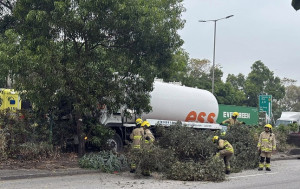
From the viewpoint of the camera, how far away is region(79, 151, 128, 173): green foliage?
12048 mm

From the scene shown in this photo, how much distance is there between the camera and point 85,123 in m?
13.5

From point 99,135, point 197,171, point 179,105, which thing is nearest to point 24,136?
point 99,135

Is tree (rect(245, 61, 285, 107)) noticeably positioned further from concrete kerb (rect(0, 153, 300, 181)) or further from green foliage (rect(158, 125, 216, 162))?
concrete kerb (rect(0, 153, 300, 181))

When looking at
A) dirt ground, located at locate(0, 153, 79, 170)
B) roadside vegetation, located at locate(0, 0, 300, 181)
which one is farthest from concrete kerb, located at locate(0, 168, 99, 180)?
roadside vegetation, located at locate(0, 0, 300, 181)

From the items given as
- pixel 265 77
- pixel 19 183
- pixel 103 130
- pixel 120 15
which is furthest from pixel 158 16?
pixel 265 77

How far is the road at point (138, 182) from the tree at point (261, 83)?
39.6m

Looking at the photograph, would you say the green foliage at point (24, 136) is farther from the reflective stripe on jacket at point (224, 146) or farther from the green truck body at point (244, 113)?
the green truck body at point (244, 113)

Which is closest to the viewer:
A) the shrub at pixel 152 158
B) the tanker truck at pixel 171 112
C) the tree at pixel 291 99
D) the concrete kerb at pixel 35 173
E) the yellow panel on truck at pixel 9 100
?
the concrete kerb at pixel 35 173

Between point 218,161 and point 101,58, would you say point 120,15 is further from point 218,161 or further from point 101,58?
point 218,161

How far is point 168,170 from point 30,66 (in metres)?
4.75

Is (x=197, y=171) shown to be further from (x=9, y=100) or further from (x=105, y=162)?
(x=9, y=100)

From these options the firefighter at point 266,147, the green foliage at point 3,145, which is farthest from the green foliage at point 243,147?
the green foliage at point 3,145

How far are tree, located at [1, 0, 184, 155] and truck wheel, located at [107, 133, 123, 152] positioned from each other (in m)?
1.52

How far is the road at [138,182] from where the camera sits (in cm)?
934
